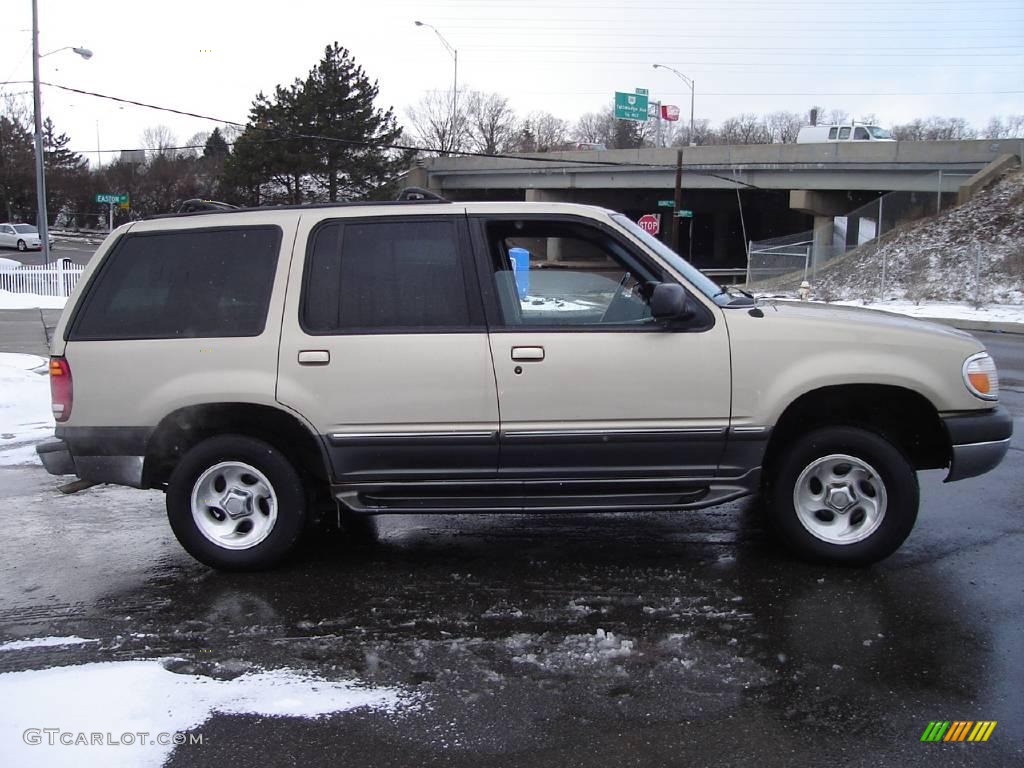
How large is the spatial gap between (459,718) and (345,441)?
173cm

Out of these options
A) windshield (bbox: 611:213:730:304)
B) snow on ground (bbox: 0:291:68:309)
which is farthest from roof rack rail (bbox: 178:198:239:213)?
snow on ground (bbox: 0:291:68:309)

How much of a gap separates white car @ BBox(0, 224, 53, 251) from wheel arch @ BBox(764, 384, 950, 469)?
50349 millimetres

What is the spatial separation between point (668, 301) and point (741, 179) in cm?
4392

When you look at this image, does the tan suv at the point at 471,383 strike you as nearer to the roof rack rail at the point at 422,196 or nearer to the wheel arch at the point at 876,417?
the wheel arch at the point at 876,417

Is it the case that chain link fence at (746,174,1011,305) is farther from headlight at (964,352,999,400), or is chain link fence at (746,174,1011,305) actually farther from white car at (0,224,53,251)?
white car at (0,224,53,251)

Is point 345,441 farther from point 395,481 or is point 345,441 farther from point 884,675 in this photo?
point 884,675

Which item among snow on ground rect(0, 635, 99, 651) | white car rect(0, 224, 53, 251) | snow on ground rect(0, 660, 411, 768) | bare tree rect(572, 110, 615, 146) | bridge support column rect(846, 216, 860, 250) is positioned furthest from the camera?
bare tree rect(572, 110, 615, 146)

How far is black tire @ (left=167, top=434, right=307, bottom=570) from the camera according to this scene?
4.66 m

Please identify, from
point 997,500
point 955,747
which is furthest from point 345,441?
point 997,500

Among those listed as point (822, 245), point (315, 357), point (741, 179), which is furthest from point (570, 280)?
point (741, 179)

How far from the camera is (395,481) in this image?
465 cm

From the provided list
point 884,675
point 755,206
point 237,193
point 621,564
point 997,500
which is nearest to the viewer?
point 884,675

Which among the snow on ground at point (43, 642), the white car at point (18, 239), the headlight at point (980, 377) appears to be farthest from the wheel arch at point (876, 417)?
the white car at point (18, 239)

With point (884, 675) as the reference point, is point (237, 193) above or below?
above
